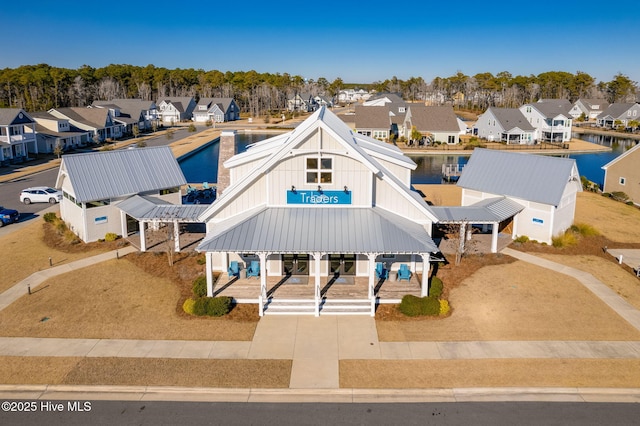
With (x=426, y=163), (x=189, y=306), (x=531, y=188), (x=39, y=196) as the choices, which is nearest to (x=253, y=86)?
(x=426, y=163)

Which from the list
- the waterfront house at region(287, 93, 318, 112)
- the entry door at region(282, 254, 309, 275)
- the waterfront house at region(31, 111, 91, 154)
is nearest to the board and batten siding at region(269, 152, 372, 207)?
the entry door at region(282, 254, 309, 275)

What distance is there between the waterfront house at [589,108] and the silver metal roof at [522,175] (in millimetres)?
119267

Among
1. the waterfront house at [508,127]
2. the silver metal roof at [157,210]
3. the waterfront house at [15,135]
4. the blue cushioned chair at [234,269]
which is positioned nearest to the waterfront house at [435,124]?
the waterfront house at [508,127]

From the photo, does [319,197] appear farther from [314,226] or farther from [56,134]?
[56,134]

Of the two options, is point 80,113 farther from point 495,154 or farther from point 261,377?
point 261,377

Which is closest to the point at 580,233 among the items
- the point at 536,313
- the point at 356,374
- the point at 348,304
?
the point at 536,313

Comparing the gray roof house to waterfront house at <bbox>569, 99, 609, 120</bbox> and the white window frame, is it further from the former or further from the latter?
waterfront house at <bbox>569, 99, 609, 120</bbox>

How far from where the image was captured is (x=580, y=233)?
35.0 metres

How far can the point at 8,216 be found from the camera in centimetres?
3838

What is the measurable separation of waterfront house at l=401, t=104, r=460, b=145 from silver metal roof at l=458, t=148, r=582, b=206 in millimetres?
50822

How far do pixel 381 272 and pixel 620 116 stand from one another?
11816 centimetres

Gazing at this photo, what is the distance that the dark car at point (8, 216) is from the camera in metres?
38.2

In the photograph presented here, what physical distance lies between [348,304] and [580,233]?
20.8 meters

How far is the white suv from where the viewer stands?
44500 mm
